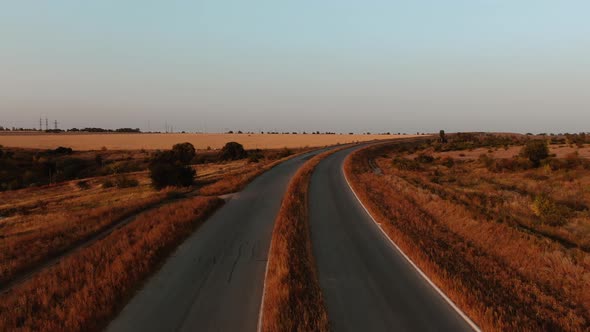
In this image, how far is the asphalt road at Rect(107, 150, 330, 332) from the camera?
21.9 feet

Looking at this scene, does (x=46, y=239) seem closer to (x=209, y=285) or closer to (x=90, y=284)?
(x=90, y=284)

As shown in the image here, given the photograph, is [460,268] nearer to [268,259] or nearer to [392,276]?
[392,276]

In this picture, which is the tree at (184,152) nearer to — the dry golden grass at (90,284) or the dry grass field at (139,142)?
the dry grass field at (139,142)

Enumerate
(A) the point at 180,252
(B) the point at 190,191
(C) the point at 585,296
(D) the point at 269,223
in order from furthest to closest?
(B) the point at 190,191, (D) the point at 269,223, (A) the point at 180,252, (C) the point at 585,296

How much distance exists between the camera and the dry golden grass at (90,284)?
6684mm

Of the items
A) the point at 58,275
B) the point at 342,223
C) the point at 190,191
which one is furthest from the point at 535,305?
the point at 190,191

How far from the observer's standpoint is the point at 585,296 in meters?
8.30

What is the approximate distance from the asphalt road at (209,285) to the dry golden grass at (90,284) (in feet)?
1.29

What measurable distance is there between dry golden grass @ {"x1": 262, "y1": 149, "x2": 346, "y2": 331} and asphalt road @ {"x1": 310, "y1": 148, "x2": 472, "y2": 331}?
274 mm

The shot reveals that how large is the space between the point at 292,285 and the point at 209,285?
2.03 m

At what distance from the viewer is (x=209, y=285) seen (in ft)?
27.2

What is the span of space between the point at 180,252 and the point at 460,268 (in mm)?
8204

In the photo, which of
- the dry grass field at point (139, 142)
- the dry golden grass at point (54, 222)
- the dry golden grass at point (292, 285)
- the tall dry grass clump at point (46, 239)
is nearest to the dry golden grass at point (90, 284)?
the tall dry grass clump at point (46, 239)

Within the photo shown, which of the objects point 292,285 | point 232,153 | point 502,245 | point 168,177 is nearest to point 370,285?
point 292,285
